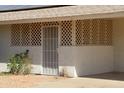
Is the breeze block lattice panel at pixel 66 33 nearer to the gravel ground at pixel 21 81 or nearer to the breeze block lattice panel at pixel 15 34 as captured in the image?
the gravel ground at pixel 21 81

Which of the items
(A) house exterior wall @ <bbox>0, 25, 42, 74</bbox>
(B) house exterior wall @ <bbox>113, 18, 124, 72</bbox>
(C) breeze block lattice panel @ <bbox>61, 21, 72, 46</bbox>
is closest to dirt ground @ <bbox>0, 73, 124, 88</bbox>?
(A) house exterior wall @ <bbox>0, 25, 42, 74</bbox>

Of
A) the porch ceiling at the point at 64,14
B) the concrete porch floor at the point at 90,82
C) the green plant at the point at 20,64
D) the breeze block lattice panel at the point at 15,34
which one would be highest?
the porch ceiling at the point at 64,14

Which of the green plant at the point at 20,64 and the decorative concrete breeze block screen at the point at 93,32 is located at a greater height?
the decorative concrete breeze block screen at the point at 93,32

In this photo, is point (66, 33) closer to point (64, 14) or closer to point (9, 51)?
point (64, 14)

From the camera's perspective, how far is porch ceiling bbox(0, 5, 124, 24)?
14.3 meters

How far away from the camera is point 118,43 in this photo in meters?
18.6

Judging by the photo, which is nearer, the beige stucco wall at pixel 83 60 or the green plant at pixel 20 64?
the beige stucco wall at pixel 83 60

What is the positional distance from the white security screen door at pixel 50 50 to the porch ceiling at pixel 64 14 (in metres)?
0.92

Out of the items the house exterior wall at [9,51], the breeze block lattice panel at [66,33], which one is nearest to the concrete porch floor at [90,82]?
the breeze block lattice panel at [66,33]

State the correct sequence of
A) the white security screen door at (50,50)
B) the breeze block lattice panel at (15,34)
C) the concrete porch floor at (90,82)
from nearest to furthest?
the concrete porch floor at (90,82), the white security screen door at (50,50), the breeze block lattice panel at (15,34)

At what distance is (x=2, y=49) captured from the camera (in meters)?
20.2

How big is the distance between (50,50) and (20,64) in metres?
1.61

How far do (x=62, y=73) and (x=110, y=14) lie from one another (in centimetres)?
410

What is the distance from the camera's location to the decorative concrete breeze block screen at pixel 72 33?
54.7 ft
